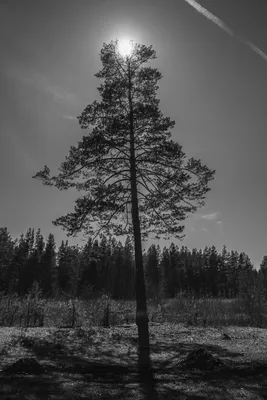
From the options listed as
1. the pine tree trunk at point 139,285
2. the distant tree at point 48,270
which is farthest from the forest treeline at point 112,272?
the pine tree trunk at point 139,285

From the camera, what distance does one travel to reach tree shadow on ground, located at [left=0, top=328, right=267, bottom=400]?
3.97 metres

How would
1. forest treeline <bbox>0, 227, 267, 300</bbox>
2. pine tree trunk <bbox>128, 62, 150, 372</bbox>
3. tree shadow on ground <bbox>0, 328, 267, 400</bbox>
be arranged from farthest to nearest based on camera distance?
forest treeline <bbox>0, 227, 267, 300</bbox>
pine tree trunk <bbox>128, 62, 150, 372</bbox>
tree shadow on ground <bbox>0, 328, 267, 400</bbox>

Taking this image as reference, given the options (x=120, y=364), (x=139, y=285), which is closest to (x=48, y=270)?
(x=139, y=285)

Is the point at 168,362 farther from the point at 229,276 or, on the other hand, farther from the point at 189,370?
the point at 229,276

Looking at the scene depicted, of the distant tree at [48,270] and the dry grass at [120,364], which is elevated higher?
the distant tree at [48,270]

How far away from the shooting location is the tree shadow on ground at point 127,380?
3.97 m

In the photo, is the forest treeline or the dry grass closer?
the dry grass

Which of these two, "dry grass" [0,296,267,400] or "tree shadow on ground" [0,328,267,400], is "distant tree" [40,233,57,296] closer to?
"dry grass" [0,296,267,400]

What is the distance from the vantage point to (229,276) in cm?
8112

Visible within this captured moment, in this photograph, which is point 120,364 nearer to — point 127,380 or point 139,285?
point 127,380

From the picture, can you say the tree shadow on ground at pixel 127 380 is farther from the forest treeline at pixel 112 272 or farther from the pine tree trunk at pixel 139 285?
the forest treeline at pixel 112 272

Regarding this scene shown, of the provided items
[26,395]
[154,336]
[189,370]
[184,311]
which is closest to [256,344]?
[154,336]

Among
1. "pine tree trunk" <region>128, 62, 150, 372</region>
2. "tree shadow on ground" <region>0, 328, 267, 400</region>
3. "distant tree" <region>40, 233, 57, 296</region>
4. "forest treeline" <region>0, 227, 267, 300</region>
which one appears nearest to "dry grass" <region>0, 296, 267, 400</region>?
"tree shadow on ground" <region>0, 328, 267, 400</region>

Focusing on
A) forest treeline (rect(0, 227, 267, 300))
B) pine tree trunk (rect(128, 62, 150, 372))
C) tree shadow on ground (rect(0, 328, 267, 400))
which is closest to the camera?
tree shadow on ground (rect(0, 328, 267, 400))
